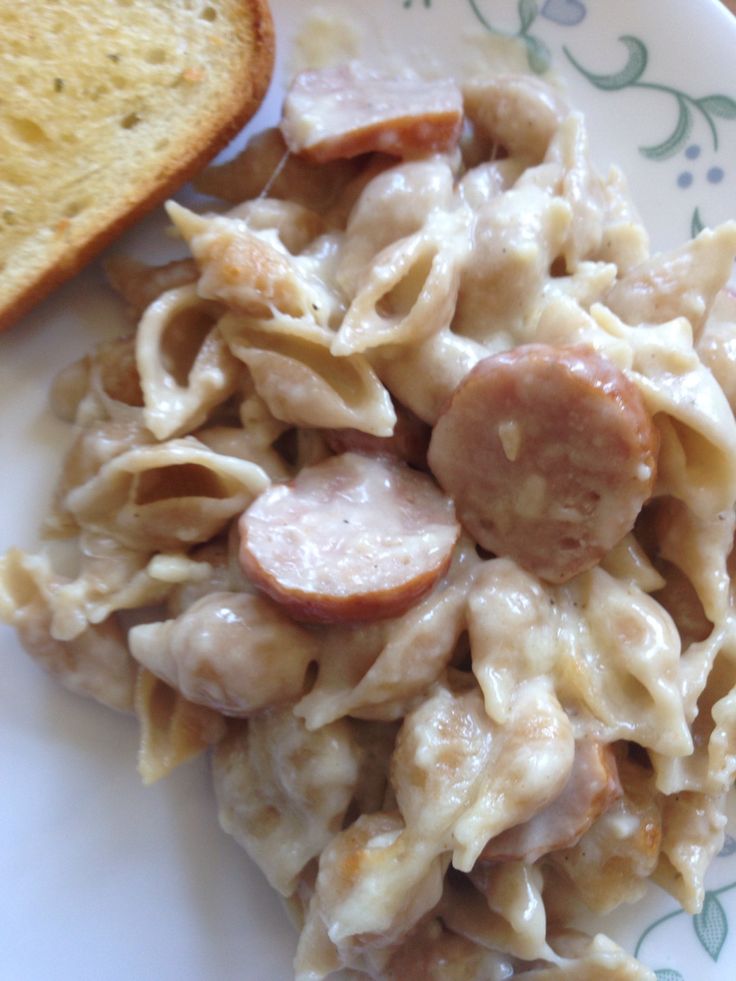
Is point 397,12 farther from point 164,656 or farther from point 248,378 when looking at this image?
point 164,656

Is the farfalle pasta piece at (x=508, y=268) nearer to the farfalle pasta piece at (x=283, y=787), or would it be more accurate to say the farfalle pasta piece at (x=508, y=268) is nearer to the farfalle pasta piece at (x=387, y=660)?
the farfalle pasta piece at (x=387, y=660)

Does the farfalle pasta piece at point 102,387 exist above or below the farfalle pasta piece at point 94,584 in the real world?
above

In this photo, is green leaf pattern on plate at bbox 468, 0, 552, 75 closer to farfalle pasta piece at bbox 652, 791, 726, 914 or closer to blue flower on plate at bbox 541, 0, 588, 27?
blue flower on plate at bbox 541, 0, 588, 27

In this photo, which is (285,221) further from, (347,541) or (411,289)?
(347,541)

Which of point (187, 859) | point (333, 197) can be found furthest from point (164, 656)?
point (333, 197)

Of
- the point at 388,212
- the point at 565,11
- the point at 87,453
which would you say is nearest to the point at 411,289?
the point at 388,212

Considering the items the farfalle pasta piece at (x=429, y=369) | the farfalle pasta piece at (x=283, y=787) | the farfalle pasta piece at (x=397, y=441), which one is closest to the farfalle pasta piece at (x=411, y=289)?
the farfalle pasta piece at (x=429, y=369)

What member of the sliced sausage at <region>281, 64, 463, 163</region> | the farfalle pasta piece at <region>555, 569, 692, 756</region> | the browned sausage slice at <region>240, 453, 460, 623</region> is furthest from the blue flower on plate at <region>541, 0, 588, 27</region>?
the farfalle pasta piece at <region>555, 569, 692, 756</region>
